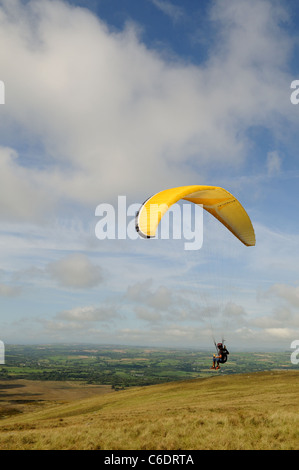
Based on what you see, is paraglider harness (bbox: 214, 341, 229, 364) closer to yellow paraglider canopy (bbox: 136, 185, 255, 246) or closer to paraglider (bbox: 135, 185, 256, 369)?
paraglider (bbox: 135, 185, 256, 369)

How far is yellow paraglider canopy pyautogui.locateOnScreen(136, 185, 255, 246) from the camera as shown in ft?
53.0

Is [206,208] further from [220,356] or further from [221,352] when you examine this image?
[220,356]

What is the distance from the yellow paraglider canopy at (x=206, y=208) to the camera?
636 inches

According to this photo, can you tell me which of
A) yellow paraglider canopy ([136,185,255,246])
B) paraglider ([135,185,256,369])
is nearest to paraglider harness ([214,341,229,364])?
paraglider ([135,185,256,369])

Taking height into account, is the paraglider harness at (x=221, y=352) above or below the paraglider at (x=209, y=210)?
below

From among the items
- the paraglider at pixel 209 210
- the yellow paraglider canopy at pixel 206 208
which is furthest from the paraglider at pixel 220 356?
the yellow paraglider canopy at pixel 206 208

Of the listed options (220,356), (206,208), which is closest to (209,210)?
(206,208)

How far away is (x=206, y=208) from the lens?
2491 cm

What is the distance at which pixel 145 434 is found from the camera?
15609mm

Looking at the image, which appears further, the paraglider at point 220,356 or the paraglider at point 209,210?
the paraglider at point 220,356

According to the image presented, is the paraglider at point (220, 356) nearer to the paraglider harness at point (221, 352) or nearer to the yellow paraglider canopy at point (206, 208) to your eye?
the paraglider harness at point (221, 352)
